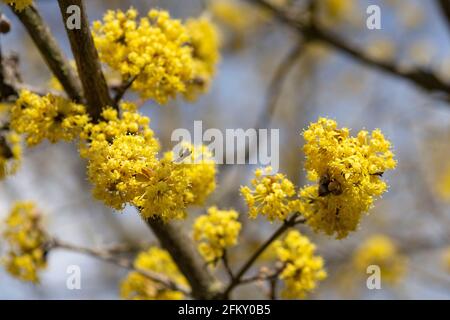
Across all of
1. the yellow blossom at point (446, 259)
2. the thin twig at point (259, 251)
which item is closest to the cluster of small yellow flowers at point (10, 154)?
the thin twig at point (259, 251)

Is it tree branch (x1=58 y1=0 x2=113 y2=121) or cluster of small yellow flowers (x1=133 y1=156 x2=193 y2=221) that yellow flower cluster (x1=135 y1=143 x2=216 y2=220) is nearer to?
cluster of small yellow flowers (x1=133 y1=156 x2=193 y2=221)

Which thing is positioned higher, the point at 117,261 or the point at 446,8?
the point at 446,8

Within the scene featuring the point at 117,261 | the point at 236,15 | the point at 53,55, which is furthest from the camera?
the point at 236,15

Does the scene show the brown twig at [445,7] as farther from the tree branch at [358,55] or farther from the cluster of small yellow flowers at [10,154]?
the cluster of small yellow flowers at [10,154]

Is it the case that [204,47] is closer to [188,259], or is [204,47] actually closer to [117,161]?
[188,259]

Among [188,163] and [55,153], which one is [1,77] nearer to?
[188,163]

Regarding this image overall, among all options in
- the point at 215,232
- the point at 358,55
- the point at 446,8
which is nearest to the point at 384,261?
the point at 358,55

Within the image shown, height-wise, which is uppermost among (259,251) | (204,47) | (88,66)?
(204,47)
